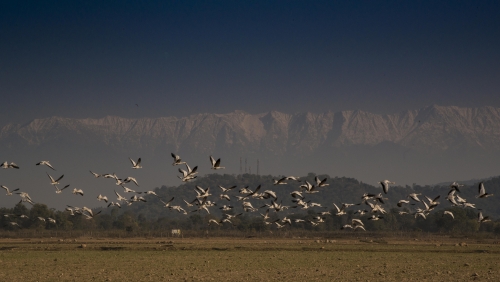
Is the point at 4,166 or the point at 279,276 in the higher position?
the point at 4,166

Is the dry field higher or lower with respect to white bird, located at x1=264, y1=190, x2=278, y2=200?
lower

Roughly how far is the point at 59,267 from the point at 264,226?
3719 inches

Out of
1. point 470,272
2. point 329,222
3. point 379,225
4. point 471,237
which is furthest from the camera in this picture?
point 329,222

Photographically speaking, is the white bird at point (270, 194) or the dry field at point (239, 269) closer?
the dry field at point (239, 269)

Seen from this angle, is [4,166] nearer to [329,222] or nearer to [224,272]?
[224,272]

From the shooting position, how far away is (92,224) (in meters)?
174

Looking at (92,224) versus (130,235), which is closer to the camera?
(130,235)

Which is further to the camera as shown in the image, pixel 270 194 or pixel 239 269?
pixel 270 194

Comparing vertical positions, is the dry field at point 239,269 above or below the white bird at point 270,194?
below

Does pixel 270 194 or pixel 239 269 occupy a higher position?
pixel 270 194

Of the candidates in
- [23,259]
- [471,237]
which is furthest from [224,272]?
[471,237]

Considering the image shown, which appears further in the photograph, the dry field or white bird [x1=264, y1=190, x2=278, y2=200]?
white bird [x1=264, y1=190, x2=278, y2=200]

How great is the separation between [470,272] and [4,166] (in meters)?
31.1

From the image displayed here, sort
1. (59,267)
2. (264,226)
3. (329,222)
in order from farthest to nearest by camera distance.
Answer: (329,222)
(264,226)
(59,267)
